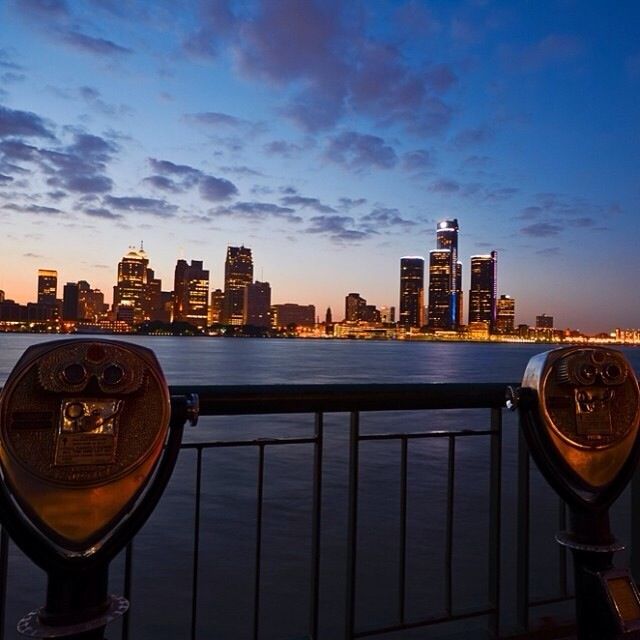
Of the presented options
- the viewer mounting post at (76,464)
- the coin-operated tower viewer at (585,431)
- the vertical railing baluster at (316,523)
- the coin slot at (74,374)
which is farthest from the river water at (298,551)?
the coin slot at (74,374)

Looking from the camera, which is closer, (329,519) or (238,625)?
(238,625)

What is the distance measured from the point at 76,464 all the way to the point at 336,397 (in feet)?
3.23

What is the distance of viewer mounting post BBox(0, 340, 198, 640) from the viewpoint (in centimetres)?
142

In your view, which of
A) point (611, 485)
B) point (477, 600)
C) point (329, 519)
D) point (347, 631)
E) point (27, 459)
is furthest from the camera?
point (329, 519)

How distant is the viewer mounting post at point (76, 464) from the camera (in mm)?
1422

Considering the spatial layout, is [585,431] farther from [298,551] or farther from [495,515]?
[298,551]

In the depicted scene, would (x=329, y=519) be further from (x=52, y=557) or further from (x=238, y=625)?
(x=52, y=557)

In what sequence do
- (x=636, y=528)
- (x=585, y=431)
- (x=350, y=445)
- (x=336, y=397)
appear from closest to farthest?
(x=585, y=431)
(x=336, y=397)
(x=350, y=445)
(x=636, y=528)

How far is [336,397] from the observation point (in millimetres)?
2230

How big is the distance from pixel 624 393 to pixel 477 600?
463 centimetres

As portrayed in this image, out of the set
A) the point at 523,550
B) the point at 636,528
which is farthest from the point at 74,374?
the point at 636,528

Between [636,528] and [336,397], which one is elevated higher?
[336,397]

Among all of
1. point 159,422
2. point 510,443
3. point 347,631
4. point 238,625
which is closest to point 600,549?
point 347,631

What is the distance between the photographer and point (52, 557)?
1435 mm
